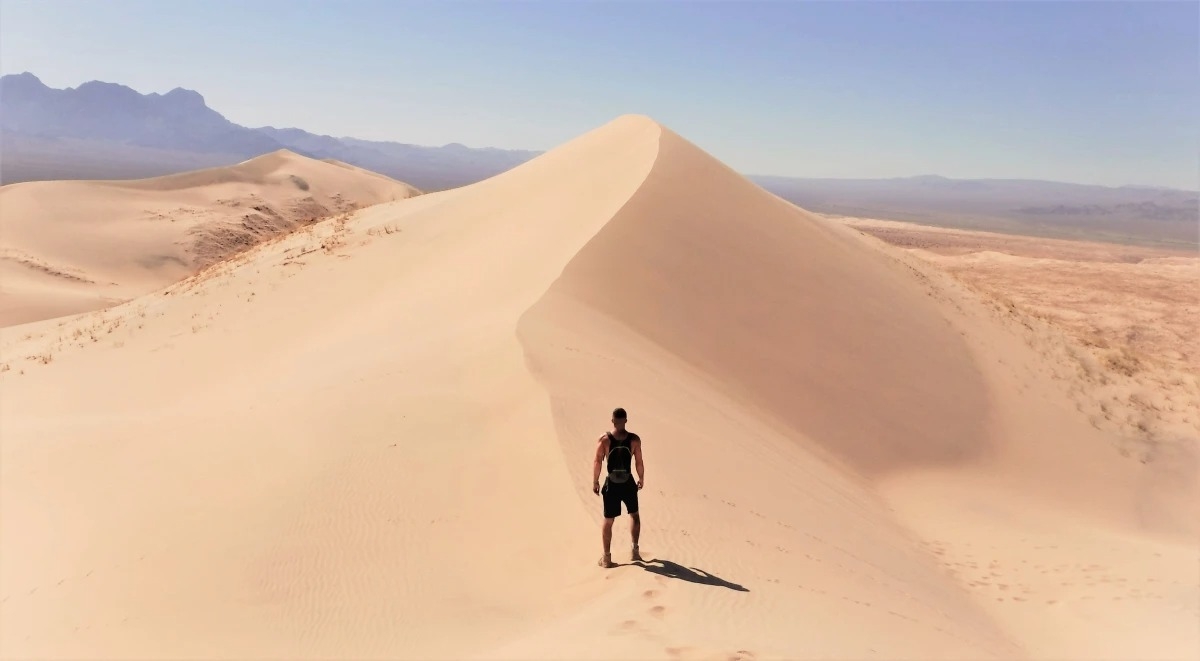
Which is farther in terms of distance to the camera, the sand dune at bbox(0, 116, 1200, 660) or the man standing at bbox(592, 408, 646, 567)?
the man standing at bbox(592, 408, 646, 567)

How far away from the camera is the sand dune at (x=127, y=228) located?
28109mm

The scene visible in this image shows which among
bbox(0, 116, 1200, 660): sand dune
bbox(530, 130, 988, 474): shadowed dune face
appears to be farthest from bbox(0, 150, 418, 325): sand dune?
bbox(530, 130, 988, 474): shadowed dune face

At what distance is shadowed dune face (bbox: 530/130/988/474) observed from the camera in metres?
10.9

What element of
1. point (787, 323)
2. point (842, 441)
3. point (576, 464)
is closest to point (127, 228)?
point (787, 323)

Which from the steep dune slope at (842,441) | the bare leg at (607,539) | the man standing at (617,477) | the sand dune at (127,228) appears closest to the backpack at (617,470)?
the man standing at (617,477)

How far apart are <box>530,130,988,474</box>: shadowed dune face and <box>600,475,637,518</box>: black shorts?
545 centimetres

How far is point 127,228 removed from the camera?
120 feet

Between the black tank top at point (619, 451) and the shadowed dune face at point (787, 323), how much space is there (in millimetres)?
5426

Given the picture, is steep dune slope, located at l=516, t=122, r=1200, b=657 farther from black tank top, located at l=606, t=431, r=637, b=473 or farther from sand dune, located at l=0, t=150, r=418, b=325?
sand dune, located at l=0, t=150, r=418, b=325

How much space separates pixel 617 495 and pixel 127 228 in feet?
130

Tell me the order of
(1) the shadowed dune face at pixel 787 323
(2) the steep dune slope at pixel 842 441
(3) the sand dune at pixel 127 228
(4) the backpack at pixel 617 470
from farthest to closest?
(3) the sand dune at pixel 127 228
(1) the shadowed dune face at pixel 787 323
(2) the steep dune slope at pixel 842 441
(4) the backpack at pixel 617 470

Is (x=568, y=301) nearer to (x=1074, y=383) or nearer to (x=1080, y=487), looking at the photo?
(x=1080, y=487)

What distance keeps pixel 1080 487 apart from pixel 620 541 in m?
8.60

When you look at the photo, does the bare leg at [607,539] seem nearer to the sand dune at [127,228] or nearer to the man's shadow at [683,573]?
the man's shadow at [683,573]
